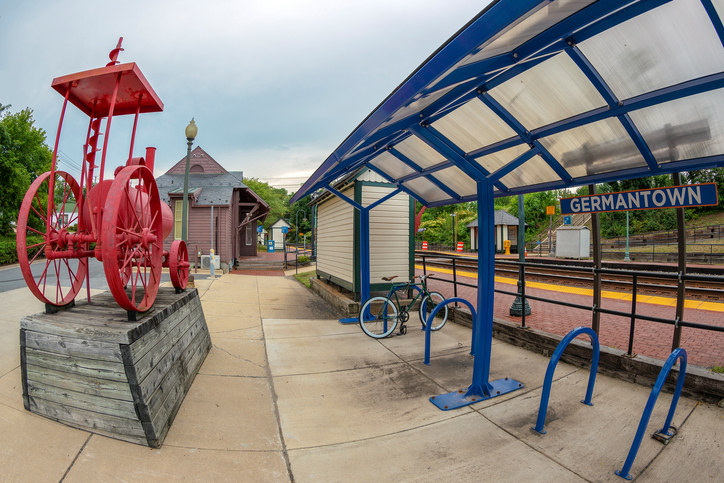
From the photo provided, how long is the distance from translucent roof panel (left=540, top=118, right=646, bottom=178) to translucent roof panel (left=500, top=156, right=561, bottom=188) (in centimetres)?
27

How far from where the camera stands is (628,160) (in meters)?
3.58

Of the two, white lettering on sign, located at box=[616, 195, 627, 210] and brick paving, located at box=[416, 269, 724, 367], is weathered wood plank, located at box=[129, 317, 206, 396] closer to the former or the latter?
white lettering on sign, located at box=[616, 195, 627, 210]

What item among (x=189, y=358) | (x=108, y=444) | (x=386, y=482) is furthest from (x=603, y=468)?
(x=189, y=358)

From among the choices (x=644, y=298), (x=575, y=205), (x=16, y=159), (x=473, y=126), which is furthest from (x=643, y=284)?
(x=16, y=159)

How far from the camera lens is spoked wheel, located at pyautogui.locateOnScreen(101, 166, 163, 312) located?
2775 millimetres

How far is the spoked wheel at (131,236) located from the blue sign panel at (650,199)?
4524 mm

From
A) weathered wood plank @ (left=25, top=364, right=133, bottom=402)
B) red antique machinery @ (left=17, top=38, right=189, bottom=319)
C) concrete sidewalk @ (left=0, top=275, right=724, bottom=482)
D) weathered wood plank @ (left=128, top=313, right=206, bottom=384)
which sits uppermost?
red antique machinery @ (left=17, top=38, right=189, bottom=319)

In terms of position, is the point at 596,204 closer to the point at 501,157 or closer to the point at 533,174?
the point at 533,174

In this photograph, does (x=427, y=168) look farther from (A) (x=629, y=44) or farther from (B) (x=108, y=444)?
(B) (x=108, y=444)

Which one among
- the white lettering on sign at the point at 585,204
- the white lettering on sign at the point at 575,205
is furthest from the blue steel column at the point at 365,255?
the white lettering on sign at the point at 585,204

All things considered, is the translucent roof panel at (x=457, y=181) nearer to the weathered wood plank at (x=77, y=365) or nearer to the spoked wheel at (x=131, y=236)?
Result: the spoked wheel at (x=131, y=236)

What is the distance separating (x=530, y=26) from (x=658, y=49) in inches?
40.7

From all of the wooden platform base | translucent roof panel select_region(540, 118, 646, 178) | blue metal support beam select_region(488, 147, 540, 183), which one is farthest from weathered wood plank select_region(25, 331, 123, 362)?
translucent roof panel select_region(540, 118, 646, 178)

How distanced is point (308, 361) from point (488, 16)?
14.1ft
